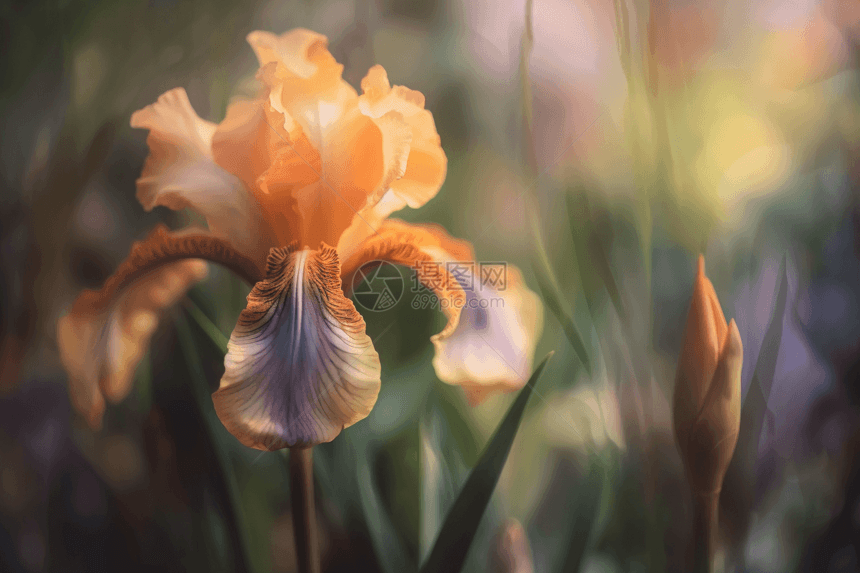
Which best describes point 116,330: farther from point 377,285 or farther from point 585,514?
point 585,514

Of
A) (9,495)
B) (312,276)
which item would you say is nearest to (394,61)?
(312,276)

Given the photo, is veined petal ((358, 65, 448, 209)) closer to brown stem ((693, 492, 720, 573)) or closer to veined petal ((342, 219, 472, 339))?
veined petal ((342, 219, 472, 339))

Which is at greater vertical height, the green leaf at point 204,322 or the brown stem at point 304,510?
the green leaf at point 204,322

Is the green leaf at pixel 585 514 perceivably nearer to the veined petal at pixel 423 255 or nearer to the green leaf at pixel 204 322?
the veined petal at pixel 423 255

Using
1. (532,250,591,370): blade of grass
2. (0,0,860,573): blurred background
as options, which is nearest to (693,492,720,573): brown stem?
(0,0,860,573): blurred background

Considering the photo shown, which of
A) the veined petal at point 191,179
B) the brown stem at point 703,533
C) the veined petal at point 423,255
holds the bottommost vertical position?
the brown stem at point 703,533

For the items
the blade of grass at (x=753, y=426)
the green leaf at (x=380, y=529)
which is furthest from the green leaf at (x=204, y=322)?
the blade of grass at (x=753, y=426)

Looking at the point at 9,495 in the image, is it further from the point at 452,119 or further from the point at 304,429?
→ the point at 452,119
